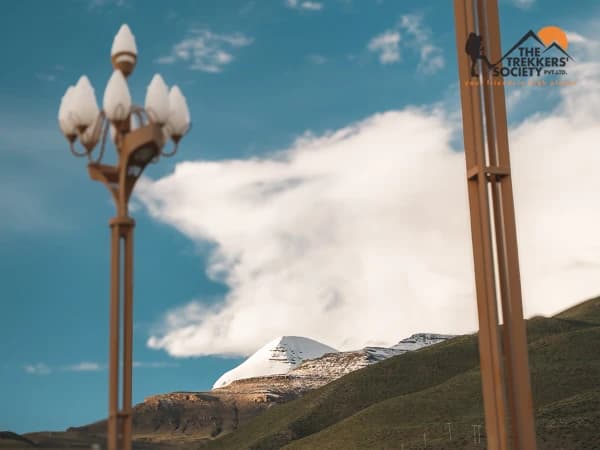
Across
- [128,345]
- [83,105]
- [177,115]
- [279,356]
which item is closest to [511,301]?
Result: [177,115]

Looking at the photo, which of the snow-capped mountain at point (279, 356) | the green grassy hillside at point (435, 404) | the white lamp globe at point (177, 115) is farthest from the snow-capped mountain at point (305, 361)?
the white lamp globe at point (177, 115)

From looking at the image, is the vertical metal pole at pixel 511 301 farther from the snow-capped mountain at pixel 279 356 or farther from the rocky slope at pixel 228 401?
the snow-capped mountain at pixel 279 356

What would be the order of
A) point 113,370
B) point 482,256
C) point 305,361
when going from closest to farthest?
point 113,370, point 482,256, point 305,361

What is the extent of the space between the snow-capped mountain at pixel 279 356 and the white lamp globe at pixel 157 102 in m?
154

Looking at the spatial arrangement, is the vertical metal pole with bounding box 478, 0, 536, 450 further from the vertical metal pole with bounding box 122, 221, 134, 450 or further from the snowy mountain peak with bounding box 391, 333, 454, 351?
the snowy mountain peak with bounding box 391, 333, 454, 351

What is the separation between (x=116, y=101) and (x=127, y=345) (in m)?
1.89

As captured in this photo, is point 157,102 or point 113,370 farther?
point 157,102

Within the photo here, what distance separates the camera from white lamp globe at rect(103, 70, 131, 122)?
671cm

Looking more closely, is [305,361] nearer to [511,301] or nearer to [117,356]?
[511,301]

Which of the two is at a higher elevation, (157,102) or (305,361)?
(305,361)

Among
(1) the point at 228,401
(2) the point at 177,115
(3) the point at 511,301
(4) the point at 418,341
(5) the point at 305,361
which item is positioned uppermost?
(4) the point at 418,341

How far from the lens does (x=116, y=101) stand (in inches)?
265

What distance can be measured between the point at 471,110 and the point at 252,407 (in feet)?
299

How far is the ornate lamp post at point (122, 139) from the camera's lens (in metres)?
6.39
